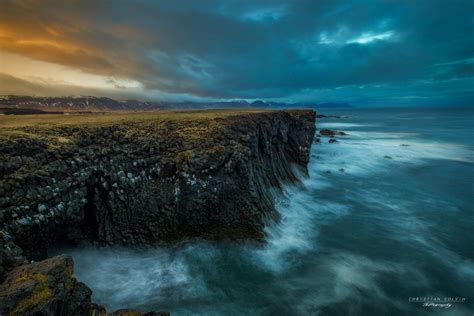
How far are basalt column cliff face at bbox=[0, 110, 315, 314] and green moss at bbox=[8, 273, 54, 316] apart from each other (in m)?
4.72

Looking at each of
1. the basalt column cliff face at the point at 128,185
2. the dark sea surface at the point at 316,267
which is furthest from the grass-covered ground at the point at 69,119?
the dark sea surface at the point at 316,267

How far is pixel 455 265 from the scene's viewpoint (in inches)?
682

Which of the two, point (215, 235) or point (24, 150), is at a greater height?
point (24, 150)

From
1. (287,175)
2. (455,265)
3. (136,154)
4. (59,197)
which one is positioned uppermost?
(136,154)

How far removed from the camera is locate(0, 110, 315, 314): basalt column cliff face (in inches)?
504

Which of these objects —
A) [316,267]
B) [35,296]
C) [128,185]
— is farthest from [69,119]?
[316,267]

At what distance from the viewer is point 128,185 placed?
1670 cm

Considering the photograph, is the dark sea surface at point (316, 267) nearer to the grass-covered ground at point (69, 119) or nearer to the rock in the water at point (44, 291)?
the rock in the water at point (44, 291)

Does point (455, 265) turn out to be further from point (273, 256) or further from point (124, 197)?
point (124, 197)

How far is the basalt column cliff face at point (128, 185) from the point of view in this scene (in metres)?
12.8

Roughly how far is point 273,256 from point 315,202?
38.2 ft

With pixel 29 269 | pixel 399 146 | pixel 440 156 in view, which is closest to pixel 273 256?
pixel 29 269

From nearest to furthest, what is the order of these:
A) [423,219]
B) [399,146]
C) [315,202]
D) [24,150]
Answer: [24,150] → [423,219] → [315,202] → [399,146]

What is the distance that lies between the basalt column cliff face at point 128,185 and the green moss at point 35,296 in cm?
472
